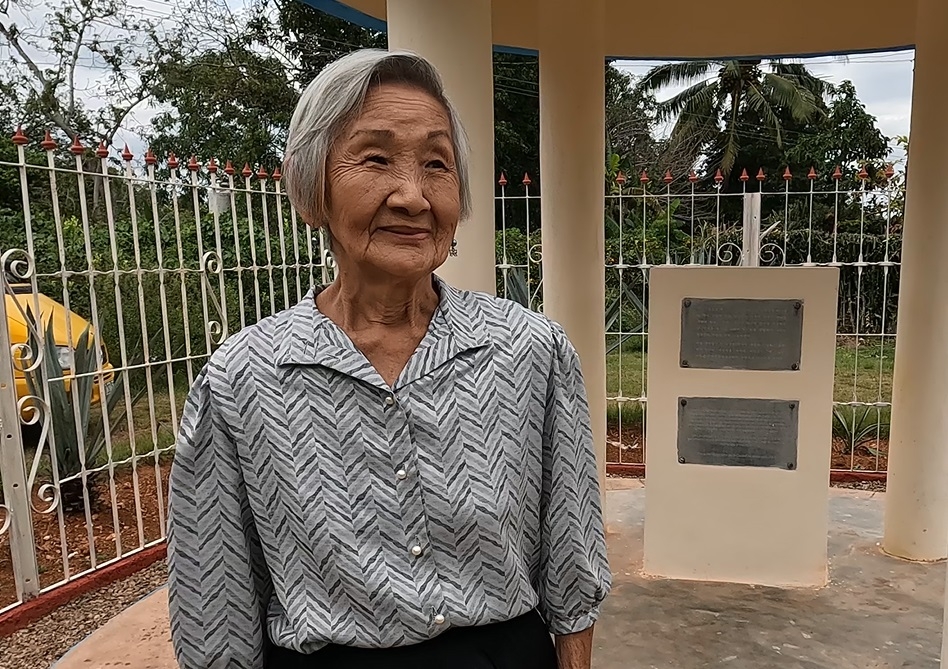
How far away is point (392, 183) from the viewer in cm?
136

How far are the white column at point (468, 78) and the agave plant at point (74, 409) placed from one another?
8.60ft

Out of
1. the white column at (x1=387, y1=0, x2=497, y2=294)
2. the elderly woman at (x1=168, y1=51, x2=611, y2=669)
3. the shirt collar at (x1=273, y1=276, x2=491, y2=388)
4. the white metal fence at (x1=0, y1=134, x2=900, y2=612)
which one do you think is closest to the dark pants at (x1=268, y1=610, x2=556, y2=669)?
the elderly woman at (x1=168, y1=51, x2=611, y2=669)

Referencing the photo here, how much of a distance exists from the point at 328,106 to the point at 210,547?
83 cm

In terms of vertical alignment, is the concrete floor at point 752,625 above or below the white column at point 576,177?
below

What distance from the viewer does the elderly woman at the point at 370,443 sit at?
1351mm

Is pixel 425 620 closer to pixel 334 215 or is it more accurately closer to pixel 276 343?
pixel 276 343

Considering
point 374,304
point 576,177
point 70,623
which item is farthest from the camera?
point 576,177

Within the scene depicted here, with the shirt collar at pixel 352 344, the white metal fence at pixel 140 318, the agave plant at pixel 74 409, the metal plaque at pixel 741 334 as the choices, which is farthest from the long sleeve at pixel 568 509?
the agave plant at pixel 74 409

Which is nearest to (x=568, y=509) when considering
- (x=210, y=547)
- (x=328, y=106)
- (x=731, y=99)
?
(x=210, y=547)

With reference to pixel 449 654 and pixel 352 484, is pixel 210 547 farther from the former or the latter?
pixel 449 654

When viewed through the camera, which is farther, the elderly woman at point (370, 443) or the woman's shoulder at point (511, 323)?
the woman's shoulder at point (511, 323)

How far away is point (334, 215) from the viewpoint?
1408 millimetres

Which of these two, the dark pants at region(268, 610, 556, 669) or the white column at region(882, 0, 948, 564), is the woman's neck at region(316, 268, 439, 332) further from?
the white column at region(882, 0, 948, 564)

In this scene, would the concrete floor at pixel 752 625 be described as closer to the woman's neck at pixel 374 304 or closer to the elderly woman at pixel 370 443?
the elderly woman at pixel 370 443
